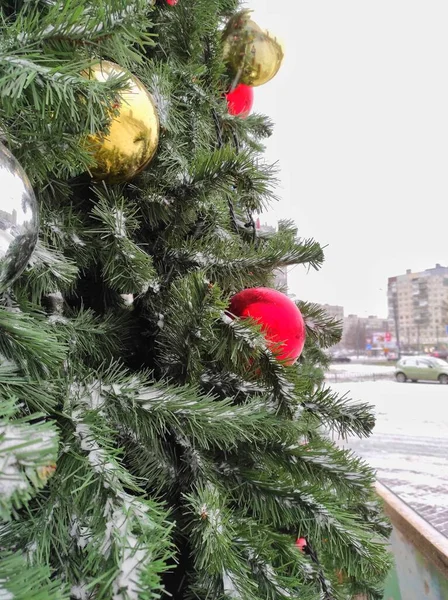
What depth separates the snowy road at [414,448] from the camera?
287 cm

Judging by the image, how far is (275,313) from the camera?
57cm

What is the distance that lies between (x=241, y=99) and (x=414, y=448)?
162 inches

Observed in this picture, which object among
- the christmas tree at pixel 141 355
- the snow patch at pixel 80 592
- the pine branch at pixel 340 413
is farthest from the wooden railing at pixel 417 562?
the snow patch at pixel 80 592

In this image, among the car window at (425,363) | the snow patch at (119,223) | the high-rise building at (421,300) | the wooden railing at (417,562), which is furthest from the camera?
the high-rise building at (421,300)

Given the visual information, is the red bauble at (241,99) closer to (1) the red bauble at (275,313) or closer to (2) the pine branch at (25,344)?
(1) the red bauble at (275,313)

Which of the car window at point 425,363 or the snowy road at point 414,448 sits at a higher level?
the car window at point 425,363

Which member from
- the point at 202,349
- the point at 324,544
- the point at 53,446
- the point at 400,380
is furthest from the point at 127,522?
the point at 400,380

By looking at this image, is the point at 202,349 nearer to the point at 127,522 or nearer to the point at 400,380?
the point at 127,522

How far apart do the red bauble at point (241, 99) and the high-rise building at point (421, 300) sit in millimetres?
26158

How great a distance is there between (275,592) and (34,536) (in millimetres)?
239

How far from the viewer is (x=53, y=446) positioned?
172 millimetres

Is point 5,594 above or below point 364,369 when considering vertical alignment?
above

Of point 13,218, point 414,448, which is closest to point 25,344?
point 13,218

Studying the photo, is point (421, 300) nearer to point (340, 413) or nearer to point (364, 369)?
point (364, 369)
